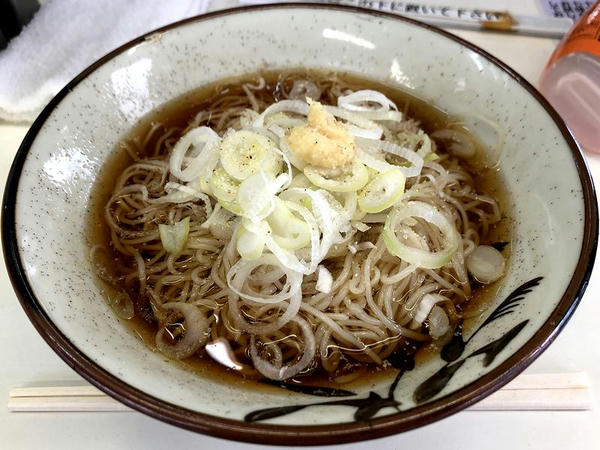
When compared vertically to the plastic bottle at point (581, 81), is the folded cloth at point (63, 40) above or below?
below

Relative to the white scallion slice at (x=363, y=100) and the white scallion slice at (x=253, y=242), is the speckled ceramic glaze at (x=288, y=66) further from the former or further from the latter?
the white scallion slice at (x=253, y=242)

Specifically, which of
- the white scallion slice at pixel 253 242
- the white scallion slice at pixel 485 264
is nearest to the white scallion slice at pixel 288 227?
the white scallion slice at pixel 253 242

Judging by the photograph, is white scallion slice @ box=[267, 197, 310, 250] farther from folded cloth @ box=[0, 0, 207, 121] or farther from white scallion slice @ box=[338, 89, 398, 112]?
folded cloth @ box=[0, 0, 207, 121]

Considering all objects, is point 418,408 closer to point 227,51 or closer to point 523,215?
point 523,215

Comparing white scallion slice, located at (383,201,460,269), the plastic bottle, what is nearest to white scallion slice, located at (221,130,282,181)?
white scallion slice, located at (383,201,460,269)

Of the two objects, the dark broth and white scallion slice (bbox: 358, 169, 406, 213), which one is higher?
white scallion slice (bbox: 358, 169, 406, 213)

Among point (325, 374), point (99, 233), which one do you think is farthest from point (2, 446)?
point (325, 374)
